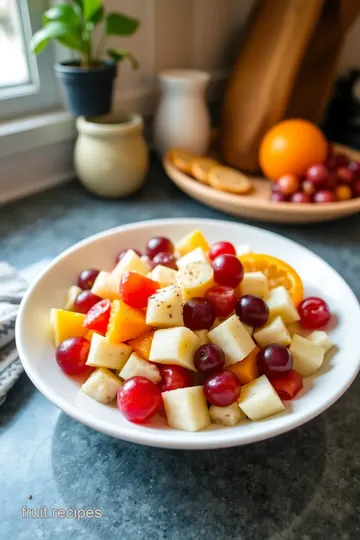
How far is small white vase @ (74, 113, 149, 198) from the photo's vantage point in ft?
3.52

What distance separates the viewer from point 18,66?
114 cm

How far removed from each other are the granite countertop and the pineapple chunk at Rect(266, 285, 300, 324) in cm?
13

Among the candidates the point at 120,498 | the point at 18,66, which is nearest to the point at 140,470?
the point at 120,498

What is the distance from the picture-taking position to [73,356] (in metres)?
0.57

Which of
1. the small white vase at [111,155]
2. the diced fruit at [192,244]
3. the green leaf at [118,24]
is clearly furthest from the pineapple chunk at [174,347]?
the green leaf at [118,24]

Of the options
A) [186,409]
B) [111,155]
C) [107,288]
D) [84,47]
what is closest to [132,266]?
[107,288]

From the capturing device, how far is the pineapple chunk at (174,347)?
537mm

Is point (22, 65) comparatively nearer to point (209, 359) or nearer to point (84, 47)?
point (84, 47)

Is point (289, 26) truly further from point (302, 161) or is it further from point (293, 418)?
point (293, 418)

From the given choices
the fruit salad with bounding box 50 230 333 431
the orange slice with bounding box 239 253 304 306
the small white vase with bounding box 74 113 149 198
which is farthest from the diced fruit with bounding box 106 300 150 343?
the small white vase with bounding box 74 113 149 198

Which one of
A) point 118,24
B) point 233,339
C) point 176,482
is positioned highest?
point 118,24

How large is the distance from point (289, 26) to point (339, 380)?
0.94 m

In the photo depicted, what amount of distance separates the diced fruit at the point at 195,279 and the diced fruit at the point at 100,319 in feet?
0.34

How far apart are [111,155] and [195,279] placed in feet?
1.86
